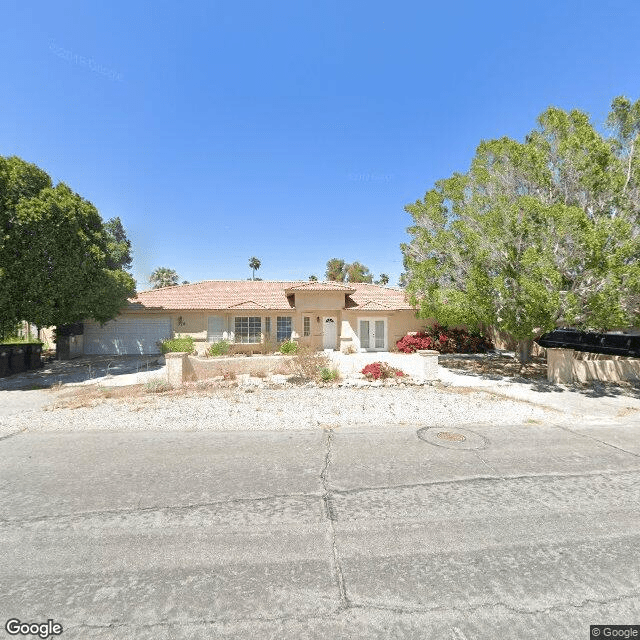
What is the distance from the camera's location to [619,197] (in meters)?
11.1

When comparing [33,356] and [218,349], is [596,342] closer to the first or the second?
[218,349]

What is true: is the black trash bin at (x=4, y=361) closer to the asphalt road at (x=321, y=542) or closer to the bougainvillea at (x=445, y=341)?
the asphalt road at (x=321, y=542)

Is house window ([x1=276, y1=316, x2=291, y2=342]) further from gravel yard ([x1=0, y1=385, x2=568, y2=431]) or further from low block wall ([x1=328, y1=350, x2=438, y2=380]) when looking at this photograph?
gravel yard ([x1=0, y1=385, x2=568, y2=431])

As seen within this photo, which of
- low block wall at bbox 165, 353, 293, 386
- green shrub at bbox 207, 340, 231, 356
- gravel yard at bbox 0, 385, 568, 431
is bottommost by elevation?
gravel yard at bbox 0, 385, 568, 431

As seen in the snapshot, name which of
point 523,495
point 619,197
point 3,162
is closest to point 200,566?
point 523,495

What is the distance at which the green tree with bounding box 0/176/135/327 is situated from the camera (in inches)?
488

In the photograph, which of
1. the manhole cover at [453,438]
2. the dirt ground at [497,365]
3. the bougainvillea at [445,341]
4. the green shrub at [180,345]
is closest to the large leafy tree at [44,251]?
the green shrub at [180,345]

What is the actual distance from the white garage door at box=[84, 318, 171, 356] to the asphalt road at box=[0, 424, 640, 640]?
15300 mm

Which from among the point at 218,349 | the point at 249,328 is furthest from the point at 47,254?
the point at 249,328

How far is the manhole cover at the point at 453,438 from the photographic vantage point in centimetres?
638

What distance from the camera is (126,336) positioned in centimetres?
2034

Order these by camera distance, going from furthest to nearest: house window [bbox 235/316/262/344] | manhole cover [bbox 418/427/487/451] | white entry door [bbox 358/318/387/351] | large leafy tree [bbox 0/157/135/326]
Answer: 1. white entry door [bbox 358/318/387/351]
2. house window [bbox 235/316/262/344]
3. large leafy tree [bbox 0/157/135/326]
4. manhole cover [bbox 418/427/487/451]

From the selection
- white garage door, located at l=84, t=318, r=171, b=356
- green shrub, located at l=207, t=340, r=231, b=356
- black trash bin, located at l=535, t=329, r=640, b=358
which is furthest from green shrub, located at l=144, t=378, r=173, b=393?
black trash bin, located at l=535, t=329, r=640, b=358

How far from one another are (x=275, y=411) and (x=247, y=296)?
14276mm
